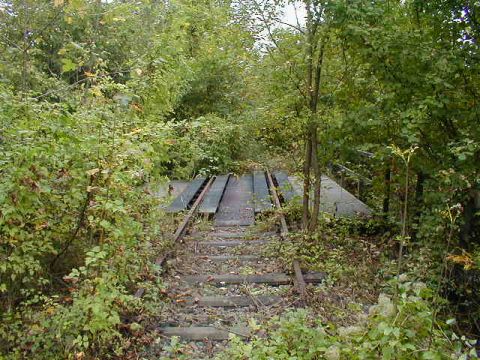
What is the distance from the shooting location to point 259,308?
5043 mm

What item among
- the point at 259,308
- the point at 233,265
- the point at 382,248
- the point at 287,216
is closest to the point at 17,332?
the point at 259,308

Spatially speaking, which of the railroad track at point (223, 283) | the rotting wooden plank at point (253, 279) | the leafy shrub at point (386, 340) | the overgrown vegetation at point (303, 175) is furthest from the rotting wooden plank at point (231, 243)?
the leafy shrub at point (386, 340)

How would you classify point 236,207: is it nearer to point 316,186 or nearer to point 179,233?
point 179,233

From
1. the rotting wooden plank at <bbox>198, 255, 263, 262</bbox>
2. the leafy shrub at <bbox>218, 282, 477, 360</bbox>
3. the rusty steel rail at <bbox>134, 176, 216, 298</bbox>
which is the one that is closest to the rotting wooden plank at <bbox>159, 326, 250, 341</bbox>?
the rusty steel rail at <bbox>134, 176, 216, 298</bbox>

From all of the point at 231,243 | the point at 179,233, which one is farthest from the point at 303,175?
the point at 179,233

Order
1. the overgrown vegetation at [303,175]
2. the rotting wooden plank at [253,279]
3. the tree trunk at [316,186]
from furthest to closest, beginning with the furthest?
the tree trunk at [316,186], the rotting wooden plank at [253,279], the overgrown vegetation at [303,175]

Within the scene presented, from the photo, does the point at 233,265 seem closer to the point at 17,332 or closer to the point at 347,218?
the point at 347,218

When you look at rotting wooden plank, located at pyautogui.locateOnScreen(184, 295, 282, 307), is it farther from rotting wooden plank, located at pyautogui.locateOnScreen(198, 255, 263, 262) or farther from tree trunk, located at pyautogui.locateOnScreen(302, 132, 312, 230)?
tree trunk, located at pyautogui.locateOnScreen(302, 132, 312, 230)

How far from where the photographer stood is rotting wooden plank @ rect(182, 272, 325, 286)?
5824mm

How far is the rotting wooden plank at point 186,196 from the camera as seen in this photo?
9969 millimetres

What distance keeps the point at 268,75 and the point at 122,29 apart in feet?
27.3

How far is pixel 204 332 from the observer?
4379mm

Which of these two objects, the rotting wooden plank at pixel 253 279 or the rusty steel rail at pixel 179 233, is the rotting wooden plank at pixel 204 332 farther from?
the rotting wooden plank at pixel 253 279

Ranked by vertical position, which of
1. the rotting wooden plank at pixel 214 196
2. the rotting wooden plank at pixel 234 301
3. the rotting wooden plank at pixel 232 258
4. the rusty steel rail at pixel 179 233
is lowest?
the rotting wooden plank at pixel 232 258
